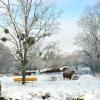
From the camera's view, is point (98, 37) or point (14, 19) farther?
point (98, 37)

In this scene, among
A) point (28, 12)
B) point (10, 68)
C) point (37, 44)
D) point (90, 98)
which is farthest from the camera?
point (10, 68)

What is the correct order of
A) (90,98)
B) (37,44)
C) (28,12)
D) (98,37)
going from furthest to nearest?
(98,37), (37,44), (28,12), (90,98)

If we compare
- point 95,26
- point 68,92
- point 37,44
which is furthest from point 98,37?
point 68,92

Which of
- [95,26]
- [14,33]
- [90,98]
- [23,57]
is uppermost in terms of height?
[95,26]

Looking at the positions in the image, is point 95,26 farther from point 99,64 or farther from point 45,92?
point 45,92

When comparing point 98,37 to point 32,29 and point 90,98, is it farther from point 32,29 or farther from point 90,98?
point 90,98

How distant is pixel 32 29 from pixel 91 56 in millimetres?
41872

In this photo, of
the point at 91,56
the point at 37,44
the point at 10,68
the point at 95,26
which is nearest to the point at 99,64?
the point at 91,56

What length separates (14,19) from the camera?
1294 inches

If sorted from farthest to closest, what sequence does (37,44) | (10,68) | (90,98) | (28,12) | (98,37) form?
(10,68)
(98,37)
(37,44)
(28,12)
(90,98)

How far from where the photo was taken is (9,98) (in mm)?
22156

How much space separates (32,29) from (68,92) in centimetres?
1209

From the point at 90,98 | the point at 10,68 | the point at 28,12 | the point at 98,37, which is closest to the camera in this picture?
the point at 90,98

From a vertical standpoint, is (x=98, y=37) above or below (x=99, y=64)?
above
